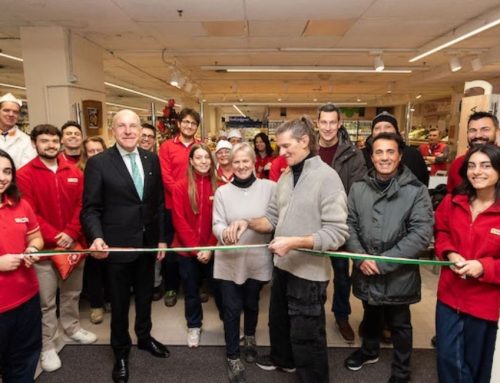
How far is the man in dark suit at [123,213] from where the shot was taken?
2336 mm

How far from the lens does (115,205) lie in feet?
7.80

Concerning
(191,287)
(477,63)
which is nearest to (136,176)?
(191,287)

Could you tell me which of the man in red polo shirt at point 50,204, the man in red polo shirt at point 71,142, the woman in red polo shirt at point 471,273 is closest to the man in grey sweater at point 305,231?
the woman in red polo shirt at point 471,273

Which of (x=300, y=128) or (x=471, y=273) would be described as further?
(x=300, y=128)

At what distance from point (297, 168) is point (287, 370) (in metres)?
1.59

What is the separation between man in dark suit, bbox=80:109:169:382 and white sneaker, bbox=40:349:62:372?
0.51 meters

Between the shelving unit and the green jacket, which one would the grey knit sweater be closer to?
the green jacket

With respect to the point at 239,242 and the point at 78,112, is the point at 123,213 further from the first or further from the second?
the point at 78,112

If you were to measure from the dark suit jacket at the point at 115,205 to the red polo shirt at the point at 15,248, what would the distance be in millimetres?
371

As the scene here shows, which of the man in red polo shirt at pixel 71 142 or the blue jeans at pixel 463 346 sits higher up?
the man in red polo shirt at pixel 71 142

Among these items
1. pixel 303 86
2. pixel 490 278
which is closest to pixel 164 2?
pixel 490 278

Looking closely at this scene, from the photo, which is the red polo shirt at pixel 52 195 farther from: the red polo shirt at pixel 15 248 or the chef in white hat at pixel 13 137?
the chef in white hat at pixel 13 137

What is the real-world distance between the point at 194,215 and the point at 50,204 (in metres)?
1.09

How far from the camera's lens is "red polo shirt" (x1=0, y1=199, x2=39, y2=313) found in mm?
1884
